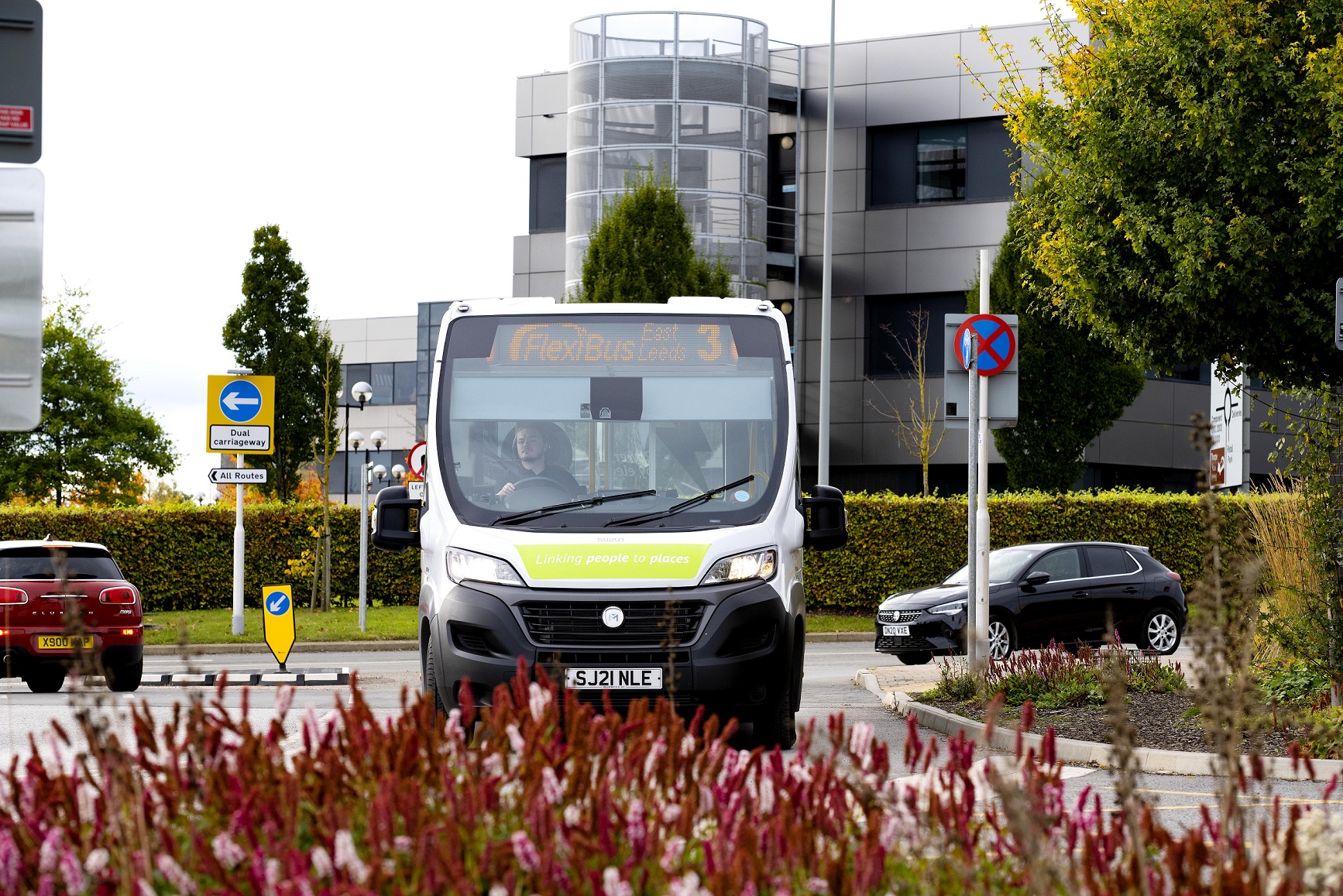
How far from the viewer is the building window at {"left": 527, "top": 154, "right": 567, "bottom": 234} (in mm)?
43844

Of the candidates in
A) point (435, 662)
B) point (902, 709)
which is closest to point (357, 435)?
point (902, 709)

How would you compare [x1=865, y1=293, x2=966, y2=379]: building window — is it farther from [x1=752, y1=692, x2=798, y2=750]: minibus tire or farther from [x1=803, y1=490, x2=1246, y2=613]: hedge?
[x1=752, y1=692, x2=798, y2=750]: minibus tire

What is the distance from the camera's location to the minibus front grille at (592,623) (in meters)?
8.95

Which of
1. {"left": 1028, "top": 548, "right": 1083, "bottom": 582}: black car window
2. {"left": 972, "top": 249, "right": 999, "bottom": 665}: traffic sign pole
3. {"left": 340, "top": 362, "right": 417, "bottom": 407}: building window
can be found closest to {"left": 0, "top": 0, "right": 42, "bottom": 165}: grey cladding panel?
{"left": 972, "top": 249, "right": 999, "bottom": 665}: traffic sign pole

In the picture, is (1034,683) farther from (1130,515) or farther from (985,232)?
(985,232)

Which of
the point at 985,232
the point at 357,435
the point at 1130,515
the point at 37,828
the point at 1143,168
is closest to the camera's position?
the point at 37,828

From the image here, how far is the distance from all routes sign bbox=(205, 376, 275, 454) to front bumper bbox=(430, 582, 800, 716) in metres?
13.0

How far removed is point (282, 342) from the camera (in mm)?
46594

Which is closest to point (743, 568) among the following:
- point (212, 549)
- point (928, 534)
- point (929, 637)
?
point (929, 637)

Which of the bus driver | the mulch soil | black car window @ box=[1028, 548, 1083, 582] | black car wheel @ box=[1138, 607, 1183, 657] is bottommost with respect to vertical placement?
black car wheel @ box=[1138, 607, 1183, 657]

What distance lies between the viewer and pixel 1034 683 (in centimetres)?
1243

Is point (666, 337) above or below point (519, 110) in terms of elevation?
below

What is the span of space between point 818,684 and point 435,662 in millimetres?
7933

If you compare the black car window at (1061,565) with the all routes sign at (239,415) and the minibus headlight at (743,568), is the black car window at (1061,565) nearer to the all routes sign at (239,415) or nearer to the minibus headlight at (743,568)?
the all routes sign at (239,415)
